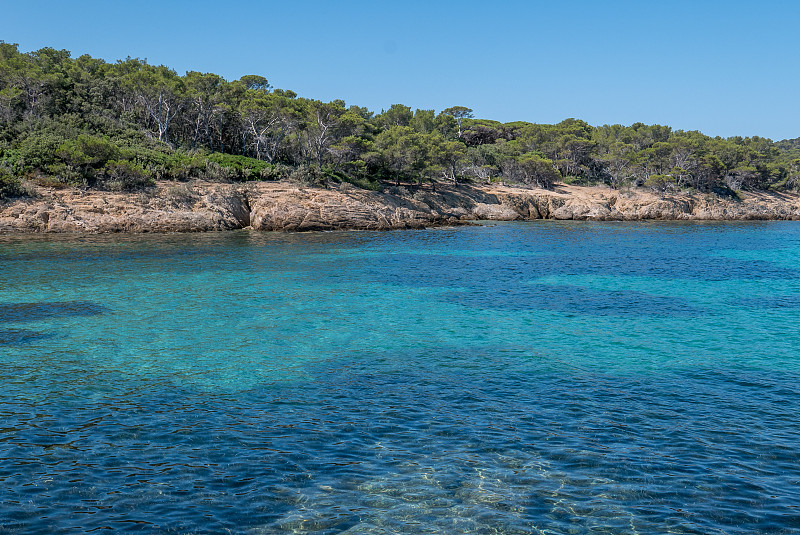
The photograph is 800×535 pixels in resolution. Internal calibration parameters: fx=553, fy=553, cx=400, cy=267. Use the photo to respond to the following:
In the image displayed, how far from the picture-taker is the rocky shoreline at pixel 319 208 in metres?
48.0

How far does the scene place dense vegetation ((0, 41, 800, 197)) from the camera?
5234cm

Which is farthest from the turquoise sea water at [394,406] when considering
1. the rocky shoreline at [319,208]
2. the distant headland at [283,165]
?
the distant headland at [283,165]

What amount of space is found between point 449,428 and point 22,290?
22916 millimetres

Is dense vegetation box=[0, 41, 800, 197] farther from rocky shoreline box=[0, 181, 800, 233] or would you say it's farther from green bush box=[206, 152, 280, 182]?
rocky shoreline box=[0, 181, 800, 233]

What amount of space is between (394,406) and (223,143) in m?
69.5

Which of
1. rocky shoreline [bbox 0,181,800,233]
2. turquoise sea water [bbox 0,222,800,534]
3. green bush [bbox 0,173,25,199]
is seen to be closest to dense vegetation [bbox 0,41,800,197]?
green bush [bbox 0,173,25,199]

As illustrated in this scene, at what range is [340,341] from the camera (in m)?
18.2

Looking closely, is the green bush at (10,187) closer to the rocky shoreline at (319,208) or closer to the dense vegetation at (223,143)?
the dense vegetation at (223,143)

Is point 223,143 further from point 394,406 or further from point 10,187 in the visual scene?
point 394,406

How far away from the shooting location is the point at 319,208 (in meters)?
56.7

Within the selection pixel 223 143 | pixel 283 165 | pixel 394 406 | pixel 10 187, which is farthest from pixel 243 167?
pixel 394 406

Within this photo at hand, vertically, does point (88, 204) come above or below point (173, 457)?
above

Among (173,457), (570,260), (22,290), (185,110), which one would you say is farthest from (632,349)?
(185,110)

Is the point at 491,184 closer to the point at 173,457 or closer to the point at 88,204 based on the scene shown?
the point at 88,204
